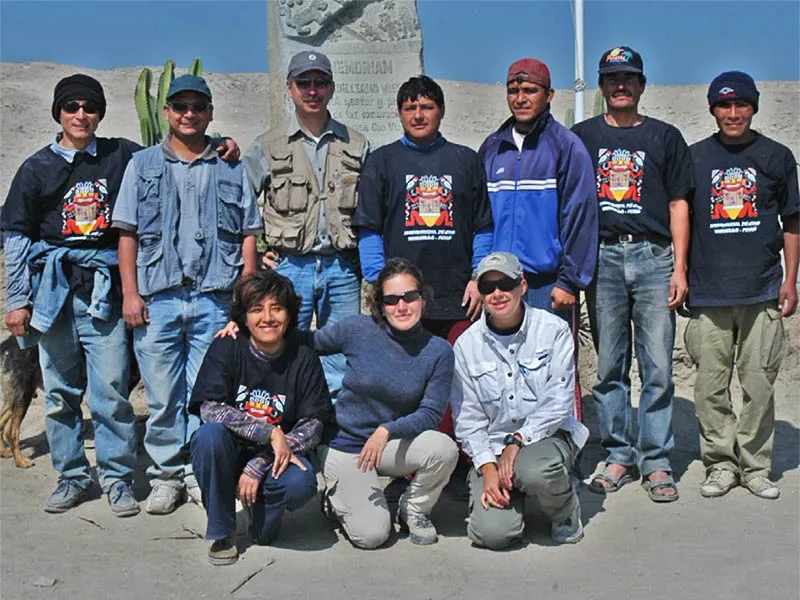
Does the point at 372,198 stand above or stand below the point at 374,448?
above

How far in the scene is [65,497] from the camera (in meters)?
4.75

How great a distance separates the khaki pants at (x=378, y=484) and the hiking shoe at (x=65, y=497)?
1354mm

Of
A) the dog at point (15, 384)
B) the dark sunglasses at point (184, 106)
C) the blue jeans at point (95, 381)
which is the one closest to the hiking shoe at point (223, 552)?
the blue jeans at point (95, 381)

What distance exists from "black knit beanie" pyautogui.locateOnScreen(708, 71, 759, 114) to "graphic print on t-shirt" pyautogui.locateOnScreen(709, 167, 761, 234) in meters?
0.32

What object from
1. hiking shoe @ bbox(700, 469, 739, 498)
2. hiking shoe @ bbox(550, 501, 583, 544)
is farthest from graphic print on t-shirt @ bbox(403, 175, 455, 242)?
hiking shoe @ bbox(700, 469, 739, 498)

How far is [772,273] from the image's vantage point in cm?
488

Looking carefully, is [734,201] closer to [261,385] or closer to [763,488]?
[763,488]

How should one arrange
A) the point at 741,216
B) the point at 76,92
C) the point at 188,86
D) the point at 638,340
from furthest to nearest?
the point at 638,340 → the point at 741,216 → the point at 76,92 → the point at 188,86

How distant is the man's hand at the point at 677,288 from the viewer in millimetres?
4812

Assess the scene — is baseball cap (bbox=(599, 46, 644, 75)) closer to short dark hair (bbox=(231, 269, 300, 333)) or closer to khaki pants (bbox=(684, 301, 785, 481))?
khaki pants (bbox=(684, 301, 785, 481))

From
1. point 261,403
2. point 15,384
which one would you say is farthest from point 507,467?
point 15,384

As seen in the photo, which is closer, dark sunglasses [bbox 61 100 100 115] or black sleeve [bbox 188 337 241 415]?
black sleeve [bbox 188 337 241 415]

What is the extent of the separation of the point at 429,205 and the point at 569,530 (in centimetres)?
162

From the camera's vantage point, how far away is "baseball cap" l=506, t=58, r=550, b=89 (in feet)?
15.2
